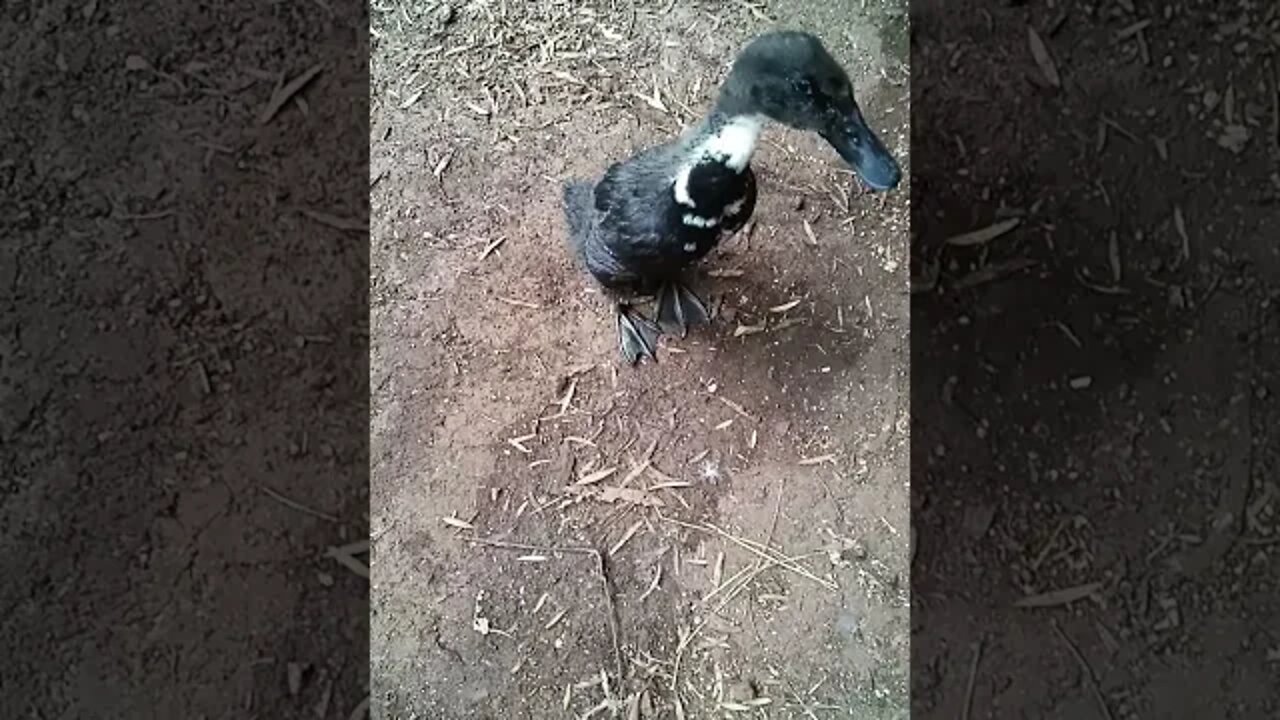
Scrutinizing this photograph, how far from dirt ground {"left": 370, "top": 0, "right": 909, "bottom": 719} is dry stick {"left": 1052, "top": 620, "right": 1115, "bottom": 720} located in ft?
0.76

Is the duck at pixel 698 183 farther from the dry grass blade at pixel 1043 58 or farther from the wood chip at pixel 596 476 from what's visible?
the dry grass blade at pixel 1043 58

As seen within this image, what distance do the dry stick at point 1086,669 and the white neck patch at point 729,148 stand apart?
84 cm

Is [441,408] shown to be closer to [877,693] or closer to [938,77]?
[877,693]

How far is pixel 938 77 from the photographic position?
5.65 ft

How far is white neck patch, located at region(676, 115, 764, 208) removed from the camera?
1.30 metres

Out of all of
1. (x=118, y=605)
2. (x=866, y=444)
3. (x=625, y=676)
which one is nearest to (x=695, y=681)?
(x=625, y=676)

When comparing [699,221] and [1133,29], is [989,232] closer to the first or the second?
[1133,29]

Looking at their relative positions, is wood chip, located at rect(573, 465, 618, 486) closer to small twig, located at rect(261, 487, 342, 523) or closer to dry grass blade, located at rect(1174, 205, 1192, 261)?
small twig, located at rect(261, 487, 342, 523)

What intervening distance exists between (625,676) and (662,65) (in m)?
1.05

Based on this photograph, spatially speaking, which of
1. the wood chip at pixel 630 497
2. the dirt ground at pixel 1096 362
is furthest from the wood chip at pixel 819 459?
the wood chip at pixel 630 497

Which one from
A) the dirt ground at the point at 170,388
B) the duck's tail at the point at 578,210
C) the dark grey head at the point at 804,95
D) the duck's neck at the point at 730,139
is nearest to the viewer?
the dark grey head at the point at 804,95

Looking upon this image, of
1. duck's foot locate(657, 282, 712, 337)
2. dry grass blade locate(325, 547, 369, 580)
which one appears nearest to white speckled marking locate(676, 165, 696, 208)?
duck's foot locate(657, 282, 712, 337)

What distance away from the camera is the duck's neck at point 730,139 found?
1.29m

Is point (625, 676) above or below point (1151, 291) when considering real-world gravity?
→ below
